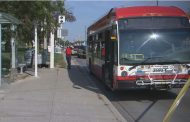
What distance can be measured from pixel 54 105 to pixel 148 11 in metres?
4.58

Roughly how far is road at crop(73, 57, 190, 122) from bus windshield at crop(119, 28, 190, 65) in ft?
4.30

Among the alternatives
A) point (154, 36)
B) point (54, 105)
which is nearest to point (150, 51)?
point (154, 36)

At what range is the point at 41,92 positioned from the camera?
696 inches

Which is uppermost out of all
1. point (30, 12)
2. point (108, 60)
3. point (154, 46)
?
point (30, 12)

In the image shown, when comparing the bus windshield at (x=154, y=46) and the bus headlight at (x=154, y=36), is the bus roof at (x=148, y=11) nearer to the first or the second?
the bus windshield at (x=154, y=46)

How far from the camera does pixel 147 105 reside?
15.1 meters

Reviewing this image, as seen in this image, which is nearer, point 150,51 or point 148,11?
point 150,51

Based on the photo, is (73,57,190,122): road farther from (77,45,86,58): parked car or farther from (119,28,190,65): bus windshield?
(77,45,86,58): parked car

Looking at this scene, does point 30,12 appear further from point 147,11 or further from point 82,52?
point 82,52

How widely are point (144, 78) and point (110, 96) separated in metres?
2.89

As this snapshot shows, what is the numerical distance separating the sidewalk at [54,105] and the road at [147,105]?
0.52 meters

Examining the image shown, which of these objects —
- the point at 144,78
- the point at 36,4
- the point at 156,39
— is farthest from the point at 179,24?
the point at 36,4

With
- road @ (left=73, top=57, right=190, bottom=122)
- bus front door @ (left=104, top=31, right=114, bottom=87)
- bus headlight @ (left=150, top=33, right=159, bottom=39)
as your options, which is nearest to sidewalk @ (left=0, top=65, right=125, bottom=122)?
road @ (left=73, top=57, right=190, bottom=122)

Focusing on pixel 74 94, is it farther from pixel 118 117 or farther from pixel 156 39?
pixel 118 117
